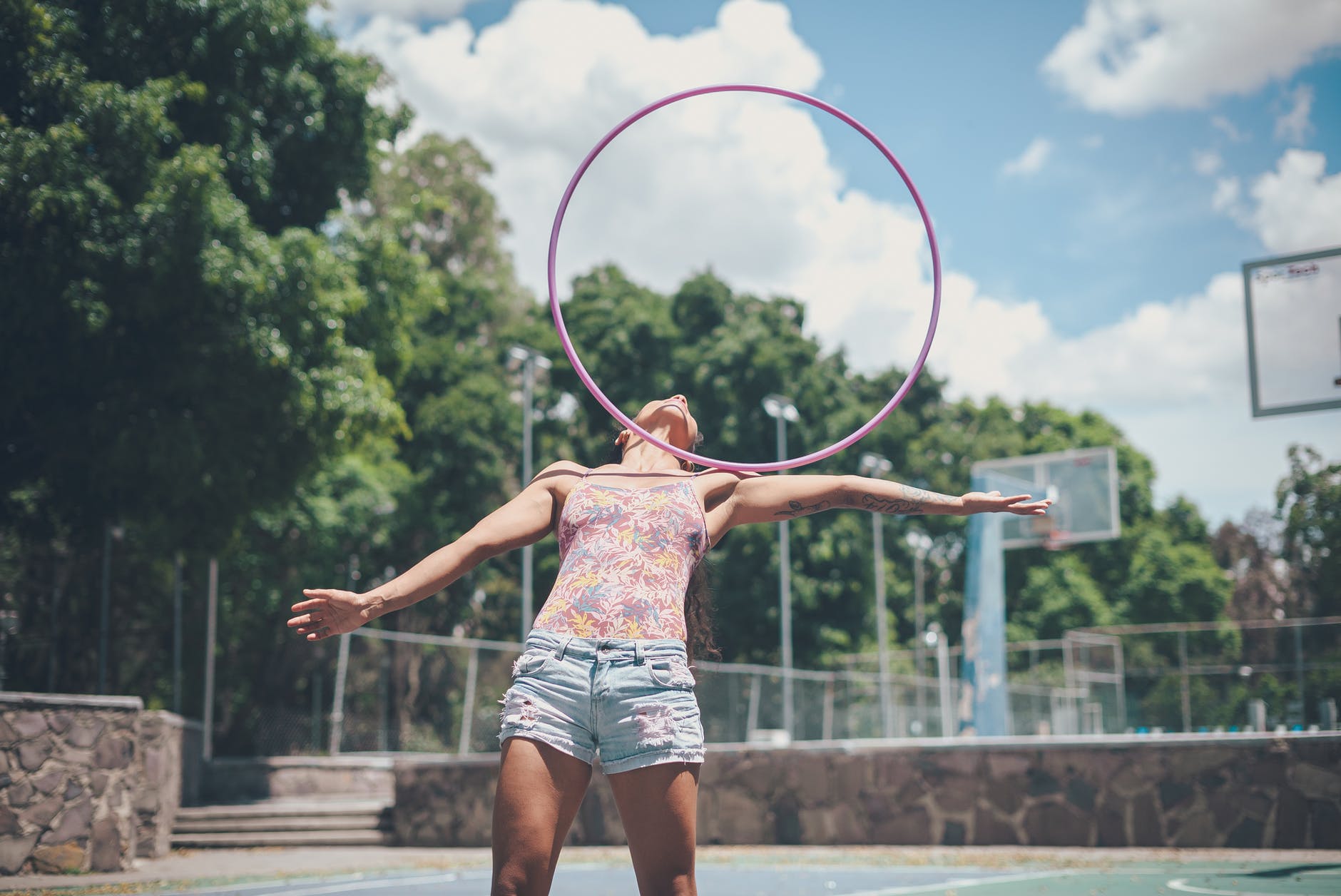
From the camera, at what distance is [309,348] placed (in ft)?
55.1

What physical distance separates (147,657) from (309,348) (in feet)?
30.5

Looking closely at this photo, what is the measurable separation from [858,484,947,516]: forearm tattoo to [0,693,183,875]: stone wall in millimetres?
10111

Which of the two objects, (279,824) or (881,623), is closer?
(279,824)

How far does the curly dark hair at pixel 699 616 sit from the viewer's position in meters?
3.52

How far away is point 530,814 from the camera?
9.44ft

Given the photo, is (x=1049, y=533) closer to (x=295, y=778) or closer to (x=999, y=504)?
(x=295, y=778)

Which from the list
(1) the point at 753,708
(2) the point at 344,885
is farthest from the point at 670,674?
(1) the point at 753,708

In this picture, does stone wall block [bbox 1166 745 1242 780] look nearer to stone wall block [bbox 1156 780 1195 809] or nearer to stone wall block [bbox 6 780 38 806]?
stone wall block [bbox 1156 780 1195 809]

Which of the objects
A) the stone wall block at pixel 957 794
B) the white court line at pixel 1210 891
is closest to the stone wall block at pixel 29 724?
the stone wall block at pixel 957 794

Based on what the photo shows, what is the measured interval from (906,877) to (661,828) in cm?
861

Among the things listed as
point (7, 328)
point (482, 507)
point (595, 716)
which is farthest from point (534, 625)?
point (482, 507)

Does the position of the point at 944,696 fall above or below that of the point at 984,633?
below

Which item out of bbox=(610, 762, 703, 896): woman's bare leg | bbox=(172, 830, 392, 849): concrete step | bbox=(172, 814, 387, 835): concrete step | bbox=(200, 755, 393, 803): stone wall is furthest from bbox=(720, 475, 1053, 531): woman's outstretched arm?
bbox=(200, 755, 393, 803): stone wall

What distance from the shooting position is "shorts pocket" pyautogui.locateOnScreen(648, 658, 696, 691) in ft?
9.83
